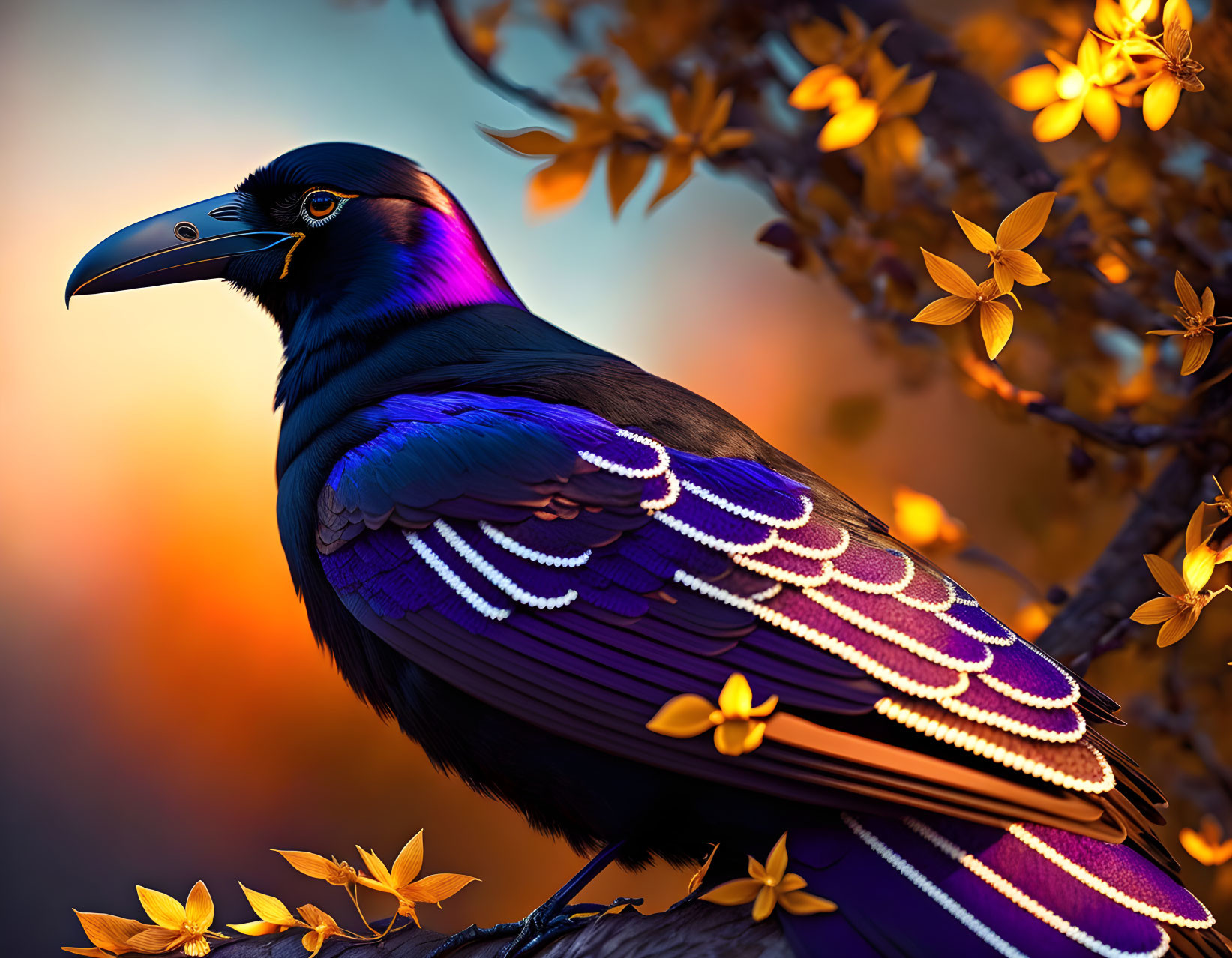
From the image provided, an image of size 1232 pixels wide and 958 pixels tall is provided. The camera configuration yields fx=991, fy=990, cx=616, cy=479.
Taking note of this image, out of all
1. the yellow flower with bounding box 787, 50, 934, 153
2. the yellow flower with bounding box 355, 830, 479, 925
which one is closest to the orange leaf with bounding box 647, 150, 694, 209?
the yellow flower with bounding box 787, 50, 934, 153

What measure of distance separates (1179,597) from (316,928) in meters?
0.97

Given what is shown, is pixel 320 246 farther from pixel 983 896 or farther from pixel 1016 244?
pixel 983 896

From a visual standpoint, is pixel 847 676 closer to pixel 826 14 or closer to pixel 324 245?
pixel 324 245

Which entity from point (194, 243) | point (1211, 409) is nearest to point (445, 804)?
point (194, 243)

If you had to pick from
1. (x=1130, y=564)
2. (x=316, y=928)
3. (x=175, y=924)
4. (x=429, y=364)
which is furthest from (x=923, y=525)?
(x=175, y=924)

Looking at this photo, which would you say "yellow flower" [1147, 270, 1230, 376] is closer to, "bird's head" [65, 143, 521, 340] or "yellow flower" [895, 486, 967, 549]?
"yellow flower" [895, 486, 967, 549]

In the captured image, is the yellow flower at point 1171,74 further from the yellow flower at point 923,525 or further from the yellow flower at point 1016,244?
the yellow flower at point 923,525

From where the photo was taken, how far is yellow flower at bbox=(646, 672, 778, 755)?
2.67 ft

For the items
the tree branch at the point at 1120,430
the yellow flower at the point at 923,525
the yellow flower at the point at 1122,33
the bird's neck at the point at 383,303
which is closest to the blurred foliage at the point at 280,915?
the bird's neck at the point at 383,303

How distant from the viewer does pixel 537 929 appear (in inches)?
41.3

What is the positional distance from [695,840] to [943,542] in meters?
0.74

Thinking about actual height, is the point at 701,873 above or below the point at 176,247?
below

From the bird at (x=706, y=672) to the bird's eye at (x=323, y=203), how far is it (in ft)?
0.90

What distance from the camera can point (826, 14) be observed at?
1.71 m
